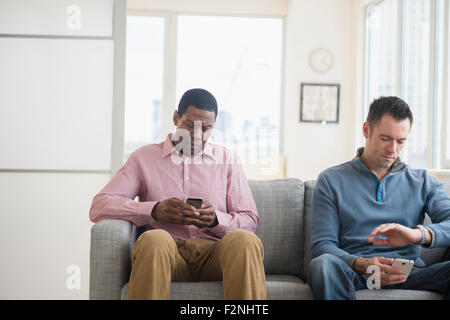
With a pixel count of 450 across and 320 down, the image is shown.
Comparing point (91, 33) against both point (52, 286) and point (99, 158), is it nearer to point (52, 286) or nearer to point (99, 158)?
point (99, 158)

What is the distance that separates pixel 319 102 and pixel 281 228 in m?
3.52

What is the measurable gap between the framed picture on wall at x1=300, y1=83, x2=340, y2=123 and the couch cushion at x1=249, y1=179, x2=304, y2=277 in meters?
3.39

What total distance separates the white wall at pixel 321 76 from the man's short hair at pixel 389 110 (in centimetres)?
345

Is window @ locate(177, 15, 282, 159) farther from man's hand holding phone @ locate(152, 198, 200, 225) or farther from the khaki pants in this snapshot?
the khaki pants

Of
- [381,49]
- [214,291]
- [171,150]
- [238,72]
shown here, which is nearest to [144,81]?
[238,72]

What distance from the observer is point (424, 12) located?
428 cm

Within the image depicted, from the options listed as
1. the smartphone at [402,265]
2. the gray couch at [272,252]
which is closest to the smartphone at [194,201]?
the gray couch at [272,252]

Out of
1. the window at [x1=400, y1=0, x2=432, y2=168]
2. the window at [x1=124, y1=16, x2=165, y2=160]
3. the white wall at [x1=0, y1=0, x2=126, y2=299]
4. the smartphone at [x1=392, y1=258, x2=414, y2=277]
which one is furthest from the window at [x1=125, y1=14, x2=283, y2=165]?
the smartphone at [x1=392, y1=258, x2=414, y2=277]

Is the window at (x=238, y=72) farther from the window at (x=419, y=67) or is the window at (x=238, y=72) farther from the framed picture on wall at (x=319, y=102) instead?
the window at (x=419, y=67)

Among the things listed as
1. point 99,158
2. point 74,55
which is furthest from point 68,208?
point 74,55

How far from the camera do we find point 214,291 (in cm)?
192

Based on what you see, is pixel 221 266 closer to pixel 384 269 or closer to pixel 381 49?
pixel 384 269

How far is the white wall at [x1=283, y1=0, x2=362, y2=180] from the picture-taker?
562 centimetres
